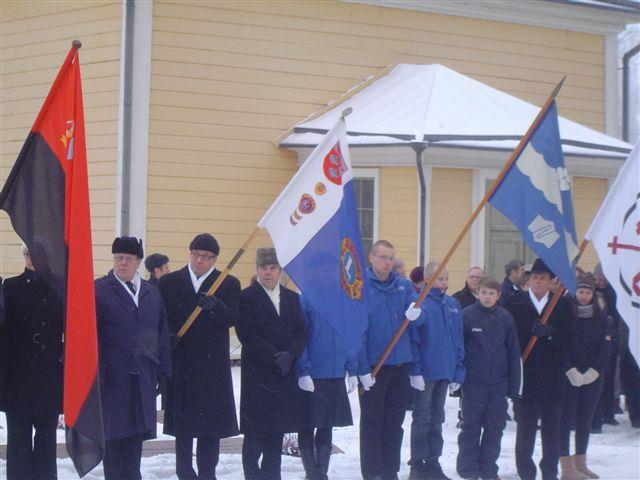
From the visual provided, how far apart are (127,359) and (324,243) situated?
1.65 meters

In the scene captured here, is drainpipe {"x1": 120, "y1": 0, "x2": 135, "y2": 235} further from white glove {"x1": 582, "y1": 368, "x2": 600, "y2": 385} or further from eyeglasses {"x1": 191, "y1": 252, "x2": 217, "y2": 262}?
white glove {"x1": 582, "y1": 368, "x2": 600, "y2": 385}

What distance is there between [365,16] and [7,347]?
34.3 feet

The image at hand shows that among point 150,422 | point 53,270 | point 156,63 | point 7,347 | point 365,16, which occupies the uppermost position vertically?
point 365,16

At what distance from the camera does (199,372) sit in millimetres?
7492

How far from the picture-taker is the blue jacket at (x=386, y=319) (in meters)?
8.20

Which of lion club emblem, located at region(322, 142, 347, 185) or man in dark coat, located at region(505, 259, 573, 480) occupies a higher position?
lion club emblem, located at region(322, 142, 347, 185)

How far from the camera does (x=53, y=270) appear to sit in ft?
20.1

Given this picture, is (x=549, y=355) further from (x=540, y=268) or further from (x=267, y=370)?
(x=267, y=370)

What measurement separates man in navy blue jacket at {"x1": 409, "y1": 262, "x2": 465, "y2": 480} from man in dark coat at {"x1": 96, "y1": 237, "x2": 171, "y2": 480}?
250 centimetres

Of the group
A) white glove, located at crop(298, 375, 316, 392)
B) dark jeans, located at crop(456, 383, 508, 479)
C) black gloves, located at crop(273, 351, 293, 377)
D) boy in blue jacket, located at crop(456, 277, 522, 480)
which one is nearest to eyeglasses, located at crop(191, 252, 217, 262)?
black gloves, located at crop(273, 351, 293, 377)

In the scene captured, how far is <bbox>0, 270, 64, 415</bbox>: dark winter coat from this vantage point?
6.59m

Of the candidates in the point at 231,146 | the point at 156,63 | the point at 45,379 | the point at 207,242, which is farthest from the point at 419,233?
the point at 45,379

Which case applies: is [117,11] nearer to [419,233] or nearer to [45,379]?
[419,233]

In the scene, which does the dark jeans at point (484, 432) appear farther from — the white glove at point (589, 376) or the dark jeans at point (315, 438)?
the dark jeans at point (315, 438)
